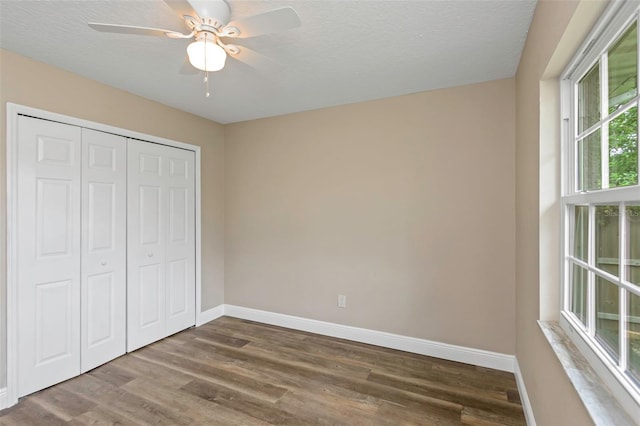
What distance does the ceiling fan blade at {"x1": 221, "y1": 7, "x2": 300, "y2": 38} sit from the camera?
1.38 m

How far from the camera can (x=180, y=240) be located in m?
3.43

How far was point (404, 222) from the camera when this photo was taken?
2910 millimetres

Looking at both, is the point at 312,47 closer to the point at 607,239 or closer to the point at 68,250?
the point at 607,239

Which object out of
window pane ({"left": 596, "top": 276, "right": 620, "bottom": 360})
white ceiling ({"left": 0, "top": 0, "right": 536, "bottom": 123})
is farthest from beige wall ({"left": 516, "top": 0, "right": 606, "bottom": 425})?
white ceiling ({"left": 0, "top": 0, "right": 536, "bottom": 123})

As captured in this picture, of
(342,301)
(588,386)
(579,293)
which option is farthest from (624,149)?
(342,301)

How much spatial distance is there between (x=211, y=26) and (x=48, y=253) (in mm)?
2169

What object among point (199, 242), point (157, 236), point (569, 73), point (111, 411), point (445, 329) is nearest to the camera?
point (569, 73)

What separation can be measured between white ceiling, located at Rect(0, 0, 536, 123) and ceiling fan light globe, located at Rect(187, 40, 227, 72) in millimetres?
244

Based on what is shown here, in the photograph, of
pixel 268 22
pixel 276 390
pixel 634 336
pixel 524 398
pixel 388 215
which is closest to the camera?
pixel 634 336

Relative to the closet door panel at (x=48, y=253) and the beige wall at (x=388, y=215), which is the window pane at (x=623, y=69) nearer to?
the beige wall at (x=388, y=215)

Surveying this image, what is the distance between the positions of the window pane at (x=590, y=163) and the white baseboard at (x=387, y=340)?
186 cm

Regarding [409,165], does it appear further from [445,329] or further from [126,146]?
[126,146]

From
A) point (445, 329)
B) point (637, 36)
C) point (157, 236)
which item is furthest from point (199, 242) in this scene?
point (637, 36)

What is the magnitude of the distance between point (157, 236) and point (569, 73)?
11.7ft
